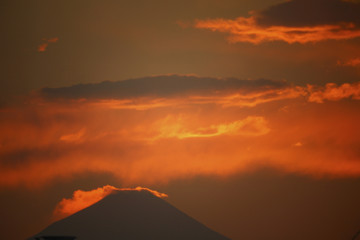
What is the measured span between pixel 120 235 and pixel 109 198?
13.5 ft

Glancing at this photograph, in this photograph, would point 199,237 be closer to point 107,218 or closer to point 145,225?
point 145,225

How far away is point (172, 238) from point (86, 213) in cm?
825

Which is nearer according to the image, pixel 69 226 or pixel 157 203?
pixel 69 226

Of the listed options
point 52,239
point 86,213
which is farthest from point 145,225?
point 52,239

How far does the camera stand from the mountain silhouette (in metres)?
40.7

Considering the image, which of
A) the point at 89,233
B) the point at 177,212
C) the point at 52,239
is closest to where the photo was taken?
the point at 52,239

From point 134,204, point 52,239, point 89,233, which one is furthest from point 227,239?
point 52,239

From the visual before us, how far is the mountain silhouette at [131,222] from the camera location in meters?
40.7

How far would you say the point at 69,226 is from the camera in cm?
4106

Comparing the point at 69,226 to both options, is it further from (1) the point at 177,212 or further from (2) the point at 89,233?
(1) the point at 177,212

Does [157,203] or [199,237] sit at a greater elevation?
[157,203]

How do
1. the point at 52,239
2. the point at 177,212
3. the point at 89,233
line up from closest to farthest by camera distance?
1. the point at 52,239
2. the point at 89,233
3. the point at 177,212

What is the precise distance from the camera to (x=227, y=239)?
40.7 m

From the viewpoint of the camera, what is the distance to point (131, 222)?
139 ft
